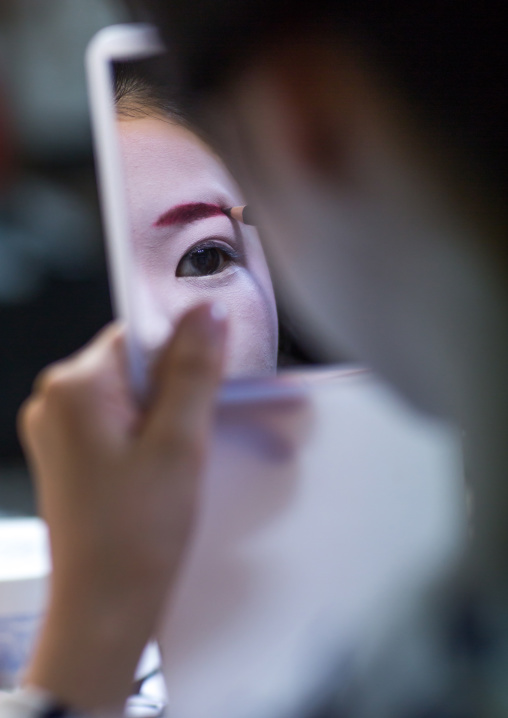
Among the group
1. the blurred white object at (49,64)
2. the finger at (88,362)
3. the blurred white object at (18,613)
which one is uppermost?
the blurred white object at (49,64)

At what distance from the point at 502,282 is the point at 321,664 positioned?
0.16 m

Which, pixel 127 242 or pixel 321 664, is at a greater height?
pixel 127 242

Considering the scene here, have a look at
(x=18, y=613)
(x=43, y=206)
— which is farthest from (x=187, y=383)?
(x=43, y=206)

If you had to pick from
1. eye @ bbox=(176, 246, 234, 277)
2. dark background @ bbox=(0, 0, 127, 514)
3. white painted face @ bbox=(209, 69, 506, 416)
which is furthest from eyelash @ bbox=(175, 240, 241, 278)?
dark background @ bbox=(0, 0, 127, 514)

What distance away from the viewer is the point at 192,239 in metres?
0.38

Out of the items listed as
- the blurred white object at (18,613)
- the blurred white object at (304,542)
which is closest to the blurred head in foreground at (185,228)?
the blurred white object at (304,542)

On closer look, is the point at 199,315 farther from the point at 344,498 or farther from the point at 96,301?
the point at 96,301

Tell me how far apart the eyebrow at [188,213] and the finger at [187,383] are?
0.17 metres

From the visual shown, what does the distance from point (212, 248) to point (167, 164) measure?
6 cm

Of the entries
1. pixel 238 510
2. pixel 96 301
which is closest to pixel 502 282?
pixel 238 510

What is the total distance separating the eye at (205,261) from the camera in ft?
1.27

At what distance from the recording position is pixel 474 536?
23 cm

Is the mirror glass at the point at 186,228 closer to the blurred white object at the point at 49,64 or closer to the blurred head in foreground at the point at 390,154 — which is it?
the blurred head in foreground at the point at 390,154

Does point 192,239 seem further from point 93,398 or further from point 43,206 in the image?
point 43,206
